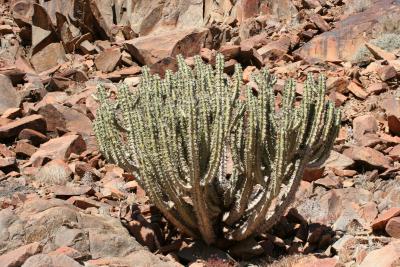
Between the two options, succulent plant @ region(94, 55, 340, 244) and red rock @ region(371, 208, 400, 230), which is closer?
succulent plant @ region(94, 55, 340, 244)

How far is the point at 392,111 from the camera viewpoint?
1039cm

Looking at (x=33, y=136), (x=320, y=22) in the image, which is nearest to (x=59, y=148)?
(x=33, y=136)

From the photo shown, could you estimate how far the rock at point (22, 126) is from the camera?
10.6 m

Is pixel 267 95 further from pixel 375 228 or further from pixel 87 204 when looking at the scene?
pixel 87 204

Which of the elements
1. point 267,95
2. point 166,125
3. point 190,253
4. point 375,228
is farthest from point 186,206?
point 375,228

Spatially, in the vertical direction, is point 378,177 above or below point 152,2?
below

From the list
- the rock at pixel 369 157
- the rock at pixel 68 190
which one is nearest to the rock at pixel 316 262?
the rock at pixel 369 157

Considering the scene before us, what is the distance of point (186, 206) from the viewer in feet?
23.1

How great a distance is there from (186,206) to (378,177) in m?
3.20

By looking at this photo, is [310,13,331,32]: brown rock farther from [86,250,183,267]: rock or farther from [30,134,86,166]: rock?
[86,250,183,267]: rock

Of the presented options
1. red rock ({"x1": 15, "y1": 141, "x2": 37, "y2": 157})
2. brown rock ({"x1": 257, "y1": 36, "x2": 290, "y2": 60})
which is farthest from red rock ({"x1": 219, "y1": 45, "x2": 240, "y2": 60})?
red rock ({"x1": 15, "y1": 141, "x2": 37, "y2": 157})

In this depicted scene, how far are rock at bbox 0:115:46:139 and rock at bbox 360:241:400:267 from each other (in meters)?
6.95

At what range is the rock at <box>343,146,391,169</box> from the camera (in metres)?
8.85

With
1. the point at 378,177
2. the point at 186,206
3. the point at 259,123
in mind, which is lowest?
the point at 378,177
